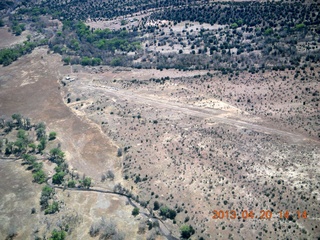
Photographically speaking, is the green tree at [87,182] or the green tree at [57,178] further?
the green tree at [57,178]

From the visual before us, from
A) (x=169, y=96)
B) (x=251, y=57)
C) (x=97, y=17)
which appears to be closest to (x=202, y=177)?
(x=169, y=96)

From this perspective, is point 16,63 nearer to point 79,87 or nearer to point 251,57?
point 79,87

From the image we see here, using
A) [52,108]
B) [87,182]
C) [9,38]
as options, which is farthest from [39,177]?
[9,38]

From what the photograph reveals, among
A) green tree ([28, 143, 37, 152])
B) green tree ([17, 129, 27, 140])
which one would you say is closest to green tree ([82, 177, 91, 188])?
green tree ([28, 143, 37, 152])

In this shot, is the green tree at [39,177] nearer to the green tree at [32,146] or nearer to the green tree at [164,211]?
the green tree at [32,146]

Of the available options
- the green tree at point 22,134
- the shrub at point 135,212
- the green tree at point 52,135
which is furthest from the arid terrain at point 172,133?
the green tree at point 22,134

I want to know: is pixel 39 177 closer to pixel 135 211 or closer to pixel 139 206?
pixel 139 206
